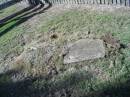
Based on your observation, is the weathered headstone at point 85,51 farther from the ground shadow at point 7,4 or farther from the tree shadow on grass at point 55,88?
the ground shadow at point 7,4

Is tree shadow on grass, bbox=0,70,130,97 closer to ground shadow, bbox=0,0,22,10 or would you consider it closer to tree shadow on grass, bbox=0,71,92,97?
tree shadow on grass, bbox=0,71,92,97

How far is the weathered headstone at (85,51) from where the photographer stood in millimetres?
5724

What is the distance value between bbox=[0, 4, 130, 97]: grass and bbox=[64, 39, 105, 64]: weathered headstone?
5.9 inches

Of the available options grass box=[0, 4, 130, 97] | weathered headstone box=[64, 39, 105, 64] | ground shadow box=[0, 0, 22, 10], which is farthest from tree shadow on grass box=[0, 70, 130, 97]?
ground shadow box=[0, 0, 22, 10]

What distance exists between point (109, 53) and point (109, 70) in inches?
21.2

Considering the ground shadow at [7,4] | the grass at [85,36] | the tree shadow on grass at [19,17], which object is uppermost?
the grass at [85,36]

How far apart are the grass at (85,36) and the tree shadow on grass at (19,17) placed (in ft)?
0.72

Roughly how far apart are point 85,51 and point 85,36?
28.7 inches

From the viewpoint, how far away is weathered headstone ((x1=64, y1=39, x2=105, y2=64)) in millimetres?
5724

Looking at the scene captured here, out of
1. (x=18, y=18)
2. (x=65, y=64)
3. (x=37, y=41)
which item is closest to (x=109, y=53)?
(x=65, y=64)

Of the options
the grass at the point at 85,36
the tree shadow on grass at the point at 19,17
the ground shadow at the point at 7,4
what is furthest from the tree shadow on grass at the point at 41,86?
the ground shadow at the point at 7,4

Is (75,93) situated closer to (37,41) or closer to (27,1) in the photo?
(37,41)

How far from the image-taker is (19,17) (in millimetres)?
9594

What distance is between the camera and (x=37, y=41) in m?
7.18
